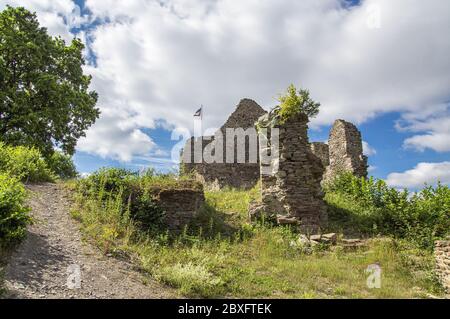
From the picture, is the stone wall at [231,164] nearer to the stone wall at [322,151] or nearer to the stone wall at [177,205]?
the stone wall at [322,151]

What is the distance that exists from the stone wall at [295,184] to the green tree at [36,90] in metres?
14.2

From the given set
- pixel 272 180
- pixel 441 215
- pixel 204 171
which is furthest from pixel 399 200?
pixel 204 171

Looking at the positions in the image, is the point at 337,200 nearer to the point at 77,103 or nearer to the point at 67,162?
the point at 77,103

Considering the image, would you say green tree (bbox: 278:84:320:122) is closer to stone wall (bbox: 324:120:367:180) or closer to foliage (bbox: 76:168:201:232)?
foliage (bbox: 76:168:201:232)

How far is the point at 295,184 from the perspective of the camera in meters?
12.6

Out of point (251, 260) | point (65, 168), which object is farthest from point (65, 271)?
point (65, 168)

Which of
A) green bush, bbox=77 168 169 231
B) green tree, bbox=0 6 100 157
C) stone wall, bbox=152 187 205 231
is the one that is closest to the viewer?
green bush, bbox=77 168 169 231

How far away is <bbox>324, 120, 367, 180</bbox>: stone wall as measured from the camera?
2057cm

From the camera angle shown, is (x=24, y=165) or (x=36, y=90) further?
(x=36, y=90)

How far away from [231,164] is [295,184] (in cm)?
1161

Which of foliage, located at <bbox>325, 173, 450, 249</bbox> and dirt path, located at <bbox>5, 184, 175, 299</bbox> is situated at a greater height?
foliage, located at <bbox>325, 173, 450, 249</bbox>

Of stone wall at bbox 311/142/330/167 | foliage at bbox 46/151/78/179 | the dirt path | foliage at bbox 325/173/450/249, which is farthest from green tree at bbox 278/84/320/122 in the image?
foliage at bbox 46/151/78/179

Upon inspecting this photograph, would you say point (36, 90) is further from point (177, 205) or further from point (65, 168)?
point (177, 205)

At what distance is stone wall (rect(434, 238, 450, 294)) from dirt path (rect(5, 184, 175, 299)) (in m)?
6.25
